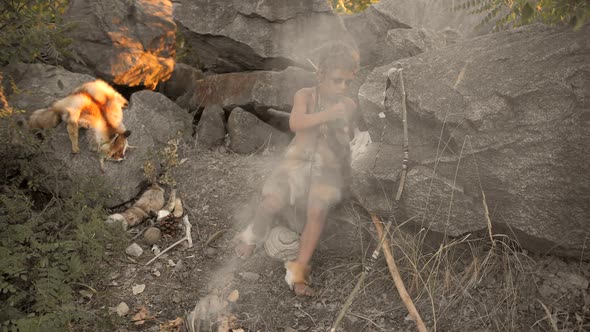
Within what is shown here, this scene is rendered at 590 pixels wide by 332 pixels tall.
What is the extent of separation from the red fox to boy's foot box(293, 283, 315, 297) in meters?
2.30

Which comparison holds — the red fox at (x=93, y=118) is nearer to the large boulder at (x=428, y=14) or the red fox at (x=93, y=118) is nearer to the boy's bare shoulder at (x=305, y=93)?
the boy's bare shoulder at (x=305, y=93)

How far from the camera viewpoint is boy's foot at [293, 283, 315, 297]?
11.2ft

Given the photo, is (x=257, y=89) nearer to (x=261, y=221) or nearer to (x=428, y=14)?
(x=261, y=221)

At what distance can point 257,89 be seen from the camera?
5207 mm

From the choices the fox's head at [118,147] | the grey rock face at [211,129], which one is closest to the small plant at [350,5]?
the grey rock face at [211,129]

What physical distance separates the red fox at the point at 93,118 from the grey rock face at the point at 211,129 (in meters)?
0.83

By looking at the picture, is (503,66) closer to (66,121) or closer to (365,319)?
(365,319)

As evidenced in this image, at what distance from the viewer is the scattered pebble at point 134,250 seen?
3.96m

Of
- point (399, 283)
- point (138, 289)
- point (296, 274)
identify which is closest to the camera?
point (399, 283)

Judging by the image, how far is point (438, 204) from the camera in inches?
128

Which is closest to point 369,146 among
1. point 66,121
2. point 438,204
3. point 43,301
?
point 438,204

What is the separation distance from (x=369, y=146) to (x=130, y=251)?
7.20 ft

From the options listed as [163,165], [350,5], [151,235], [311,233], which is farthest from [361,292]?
[350,5]

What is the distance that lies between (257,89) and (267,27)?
2.53 ft
